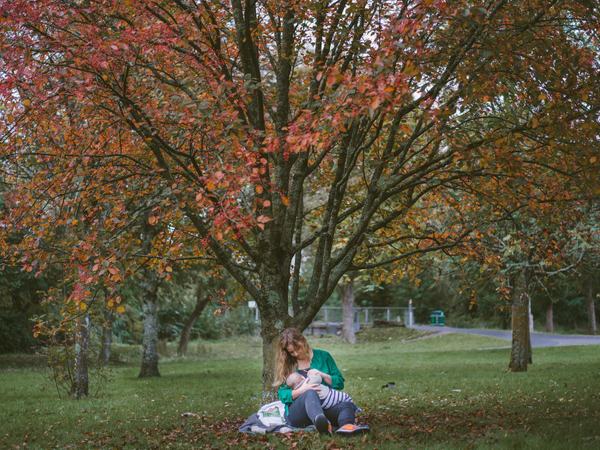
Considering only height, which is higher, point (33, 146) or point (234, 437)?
point (33, 146)

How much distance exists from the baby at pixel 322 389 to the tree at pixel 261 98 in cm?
118

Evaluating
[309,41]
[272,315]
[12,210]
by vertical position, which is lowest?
[272,315]

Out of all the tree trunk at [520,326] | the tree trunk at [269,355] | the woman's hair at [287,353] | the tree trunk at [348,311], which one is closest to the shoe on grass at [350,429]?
the woman's hair at [287,353]

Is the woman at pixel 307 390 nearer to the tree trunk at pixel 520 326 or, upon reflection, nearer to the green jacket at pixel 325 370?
the green jacket at pixel 325 370

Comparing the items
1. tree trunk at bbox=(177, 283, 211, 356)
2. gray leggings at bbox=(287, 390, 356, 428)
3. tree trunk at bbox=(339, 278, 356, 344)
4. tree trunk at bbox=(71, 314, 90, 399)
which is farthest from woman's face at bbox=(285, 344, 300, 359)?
tree trunk at bbox=(339, 278, 356, 344)

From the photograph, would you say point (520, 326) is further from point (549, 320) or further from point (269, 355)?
point (549, 320)

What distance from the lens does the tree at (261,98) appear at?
287 inches

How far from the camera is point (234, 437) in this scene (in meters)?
8.27

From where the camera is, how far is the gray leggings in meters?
7.89

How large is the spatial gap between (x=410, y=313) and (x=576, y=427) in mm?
41690

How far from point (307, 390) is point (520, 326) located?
12.1 metres

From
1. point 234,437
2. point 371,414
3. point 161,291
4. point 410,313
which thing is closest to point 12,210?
point 234,437

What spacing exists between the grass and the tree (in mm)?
1982

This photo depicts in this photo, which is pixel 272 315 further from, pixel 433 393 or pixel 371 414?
pixel 433 393
